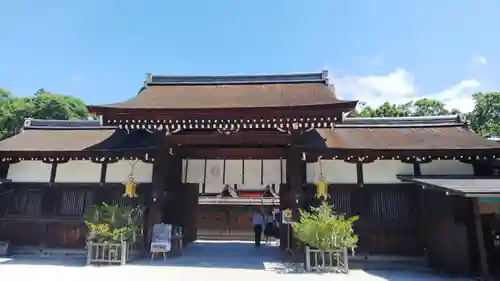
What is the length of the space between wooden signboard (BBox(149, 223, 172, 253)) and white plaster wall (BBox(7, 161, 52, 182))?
14.2 ft

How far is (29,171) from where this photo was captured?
1034cm

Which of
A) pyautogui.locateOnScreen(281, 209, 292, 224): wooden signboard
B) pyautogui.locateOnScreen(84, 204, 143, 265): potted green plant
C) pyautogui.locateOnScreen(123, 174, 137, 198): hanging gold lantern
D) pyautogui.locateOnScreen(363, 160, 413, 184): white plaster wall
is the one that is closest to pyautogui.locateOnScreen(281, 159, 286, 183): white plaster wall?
pyautogui.locateOnScreen(281, 209, 292, 224): wooden signboard

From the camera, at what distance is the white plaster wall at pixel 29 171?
10.3 metres

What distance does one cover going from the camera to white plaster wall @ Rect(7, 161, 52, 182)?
33.7ft

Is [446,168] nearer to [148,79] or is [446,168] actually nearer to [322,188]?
[322,188]

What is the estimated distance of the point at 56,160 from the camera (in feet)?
32.7

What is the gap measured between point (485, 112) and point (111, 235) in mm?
31509

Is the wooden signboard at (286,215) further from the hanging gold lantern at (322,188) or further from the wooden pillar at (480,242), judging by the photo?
the wooden pillar at (480,242)

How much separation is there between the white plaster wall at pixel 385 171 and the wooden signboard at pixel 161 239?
5.80 m

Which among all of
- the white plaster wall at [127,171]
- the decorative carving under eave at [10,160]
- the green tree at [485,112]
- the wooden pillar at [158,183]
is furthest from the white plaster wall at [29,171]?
the green tree at [485,112]

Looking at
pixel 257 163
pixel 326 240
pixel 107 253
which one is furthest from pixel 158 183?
pixel 326 240

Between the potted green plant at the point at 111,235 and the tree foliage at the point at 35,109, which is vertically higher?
the tree foliage at the point at 35,109

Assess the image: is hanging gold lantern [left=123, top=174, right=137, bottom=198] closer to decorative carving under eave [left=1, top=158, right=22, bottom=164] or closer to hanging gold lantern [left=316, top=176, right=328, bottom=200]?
decorative carving under eave [left=1, top=158, right=22, bottom=164]

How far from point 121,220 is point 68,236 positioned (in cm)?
302
